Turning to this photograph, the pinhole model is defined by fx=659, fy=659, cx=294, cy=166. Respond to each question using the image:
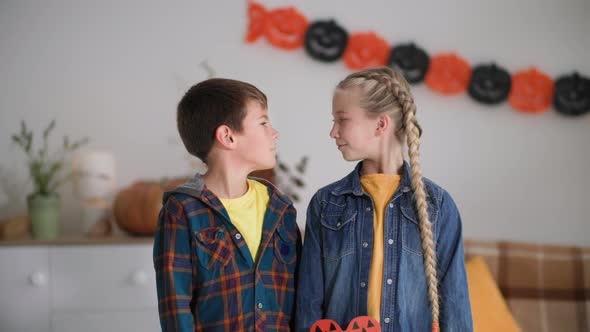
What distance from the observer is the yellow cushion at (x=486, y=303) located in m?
2.37

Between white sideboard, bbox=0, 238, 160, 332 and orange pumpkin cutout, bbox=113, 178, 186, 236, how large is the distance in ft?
0.28

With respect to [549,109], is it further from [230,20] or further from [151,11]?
[151,11]

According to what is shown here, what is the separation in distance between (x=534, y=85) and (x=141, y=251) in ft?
6.21

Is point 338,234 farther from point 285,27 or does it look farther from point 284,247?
point 285,27

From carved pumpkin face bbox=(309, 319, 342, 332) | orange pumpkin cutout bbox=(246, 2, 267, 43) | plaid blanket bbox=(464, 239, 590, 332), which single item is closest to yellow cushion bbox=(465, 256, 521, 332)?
plaid blanket bbox=(464, 239, 590, 332)

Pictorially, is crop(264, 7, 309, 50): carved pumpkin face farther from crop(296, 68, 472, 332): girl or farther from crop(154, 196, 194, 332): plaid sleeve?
crop(154, 196, 194, 332): plaid sleeve

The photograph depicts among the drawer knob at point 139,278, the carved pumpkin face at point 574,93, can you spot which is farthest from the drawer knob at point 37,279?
the carved pumpkin face at point 574,93

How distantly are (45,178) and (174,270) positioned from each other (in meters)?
1.48

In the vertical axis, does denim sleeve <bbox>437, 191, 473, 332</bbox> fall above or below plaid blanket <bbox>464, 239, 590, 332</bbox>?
above

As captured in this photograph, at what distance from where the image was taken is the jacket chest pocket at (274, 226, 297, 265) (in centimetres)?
156

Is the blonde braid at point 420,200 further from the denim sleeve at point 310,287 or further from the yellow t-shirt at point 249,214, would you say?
the yellow t-shirt at point 249,214

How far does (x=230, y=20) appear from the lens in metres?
2.99

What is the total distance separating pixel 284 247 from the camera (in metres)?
1.58

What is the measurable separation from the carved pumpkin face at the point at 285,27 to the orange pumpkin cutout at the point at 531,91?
39.7 inches
